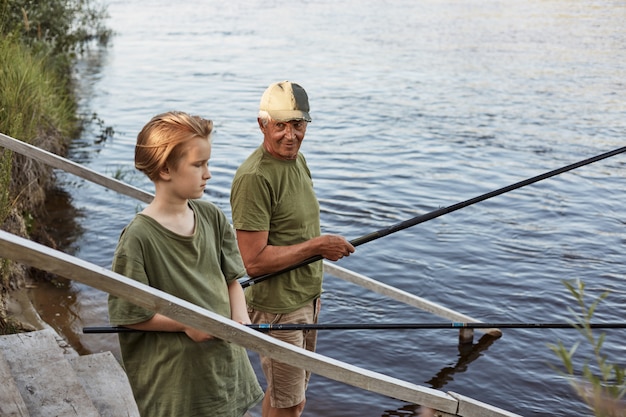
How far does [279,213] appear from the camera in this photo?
371 cm

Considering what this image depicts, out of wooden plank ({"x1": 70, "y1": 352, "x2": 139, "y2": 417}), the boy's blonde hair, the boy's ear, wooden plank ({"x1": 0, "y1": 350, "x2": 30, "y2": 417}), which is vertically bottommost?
wooden plank ({"x1": 70, "y1": 352, "x2": 139, "y2": 417})

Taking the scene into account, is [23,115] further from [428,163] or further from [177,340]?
[177,340]

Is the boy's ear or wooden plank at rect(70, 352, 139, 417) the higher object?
the boy's ear

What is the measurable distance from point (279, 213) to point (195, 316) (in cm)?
130

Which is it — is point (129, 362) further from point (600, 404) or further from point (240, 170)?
point (600, 404)

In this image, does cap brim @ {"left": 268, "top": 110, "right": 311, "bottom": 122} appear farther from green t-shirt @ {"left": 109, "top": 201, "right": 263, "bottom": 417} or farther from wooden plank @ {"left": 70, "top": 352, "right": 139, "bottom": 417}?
wooden plank @ {"left": 70, "top": 352, "right": 139, "bottom": 417}

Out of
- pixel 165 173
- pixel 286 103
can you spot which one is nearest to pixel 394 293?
pixel 286 103

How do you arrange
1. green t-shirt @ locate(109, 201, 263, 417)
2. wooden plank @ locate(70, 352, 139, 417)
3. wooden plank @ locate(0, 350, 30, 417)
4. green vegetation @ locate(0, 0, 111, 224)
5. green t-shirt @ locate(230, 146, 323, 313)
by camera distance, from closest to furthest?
green t-shirt @ locate(109, 201, 263, 417), wooden plank @ locate(0, 350, 30, 417), green t-shirt @ locate(230, 146, 323, 313), wooden plank @ locate(70, 352, 139, 417), green vegetation @ locate(0, 0, 111, 224)

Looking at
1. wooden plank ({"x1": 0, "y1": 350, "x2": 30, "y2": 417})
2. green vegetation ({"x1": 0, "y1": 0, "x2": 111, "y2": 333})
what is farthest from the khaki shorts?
green vegetation ({"x1": 0, "y1": 0, "x2": 111, "y2": 333})

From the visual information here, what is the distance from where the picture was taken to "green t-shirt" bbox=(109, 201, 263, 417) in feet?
8.72

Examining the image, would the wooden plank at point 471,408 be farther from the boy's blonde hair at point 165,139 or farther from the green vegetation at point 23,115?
the green vegetation at point 23,115

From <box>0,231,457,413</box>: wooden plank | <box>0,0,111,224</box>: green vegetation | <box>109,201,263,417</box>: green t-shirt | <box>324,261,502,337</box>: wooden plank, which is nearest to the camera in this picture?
<box>0,231,457,413</box>: wooden plank

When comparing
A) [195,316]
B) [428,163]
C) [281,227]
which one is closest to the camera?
[195,316]

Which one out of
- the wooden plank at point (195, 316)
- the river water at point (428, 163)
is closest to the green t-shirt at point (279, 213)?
the wooden plank at point (195, 316)
